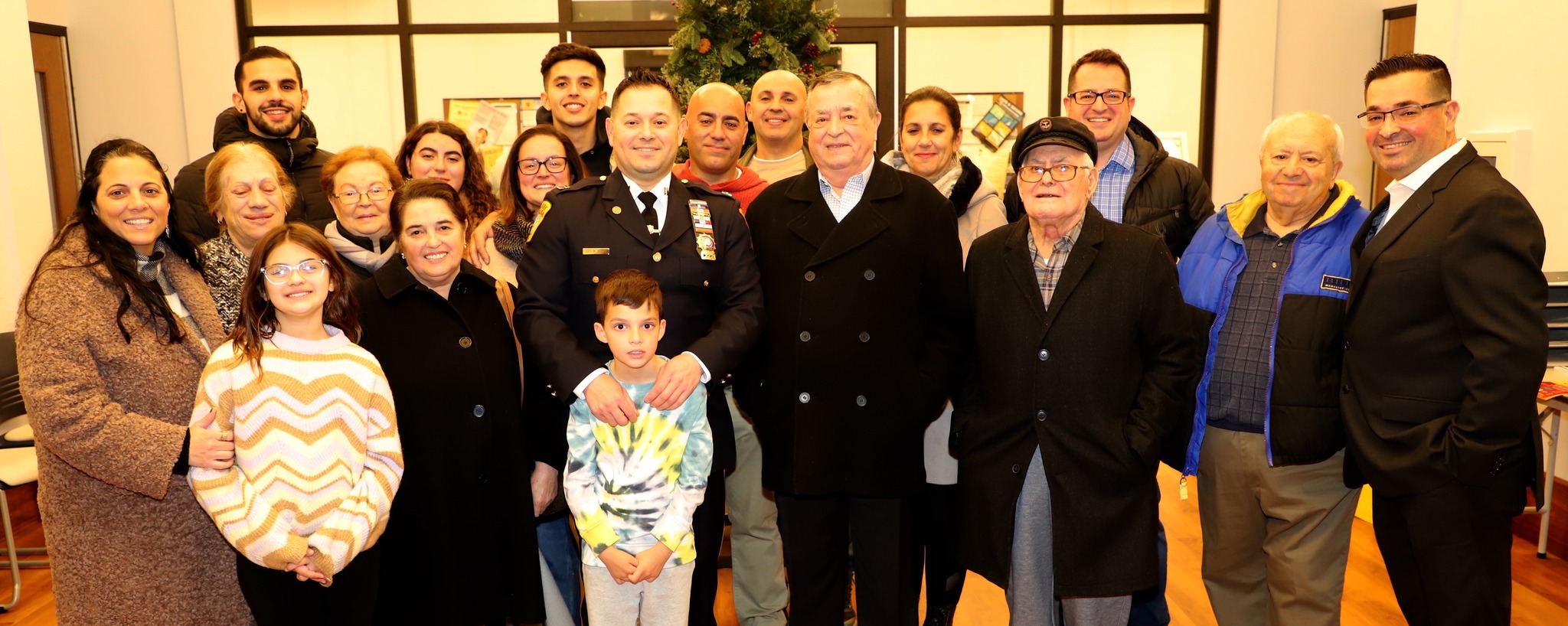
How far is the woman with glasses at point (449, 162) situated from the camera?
11.8ft

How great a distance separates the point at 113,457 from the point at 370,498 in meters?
0.59

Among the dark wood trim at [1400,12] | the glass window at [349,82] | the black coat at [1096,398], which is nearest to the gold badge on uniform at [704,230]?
the black coat at [1096,398]

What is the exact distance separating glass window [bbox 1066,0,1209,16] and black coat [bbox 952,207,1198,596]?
6180 mm

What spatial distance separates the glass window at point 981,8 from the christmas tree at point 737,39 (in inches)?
91.7

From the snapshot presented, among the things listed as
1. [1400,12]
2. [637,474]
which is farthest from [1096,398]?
[1400,12]

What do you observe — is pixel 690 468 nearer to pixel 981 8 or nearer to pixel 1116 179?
pixel 1116 179

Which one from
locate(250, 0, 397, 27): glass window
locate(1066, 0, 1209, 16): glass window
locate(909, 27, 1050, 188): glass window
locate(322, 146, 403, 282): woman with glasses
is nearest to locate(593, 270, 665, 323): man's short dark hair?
locate(322, 146, 403, 282): woman with glasses

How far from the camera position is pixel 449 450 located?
9.12ft

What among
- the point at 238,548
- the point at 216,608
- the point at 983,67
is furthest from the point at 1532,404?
the point at 983,67

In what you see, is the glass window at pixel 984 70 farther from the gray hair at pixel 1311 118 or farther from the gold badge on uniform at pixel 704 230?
the gold badge on uniform at pixel 704 230

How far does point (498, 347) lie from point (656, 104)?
827 mm

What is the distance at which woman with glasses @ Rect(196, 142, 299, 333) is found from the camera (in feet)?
9.37

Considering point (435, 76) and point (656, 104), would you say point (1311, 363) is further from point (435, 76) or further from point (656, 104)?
point (435, 76)

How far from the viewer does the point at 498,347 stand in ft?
9.37
